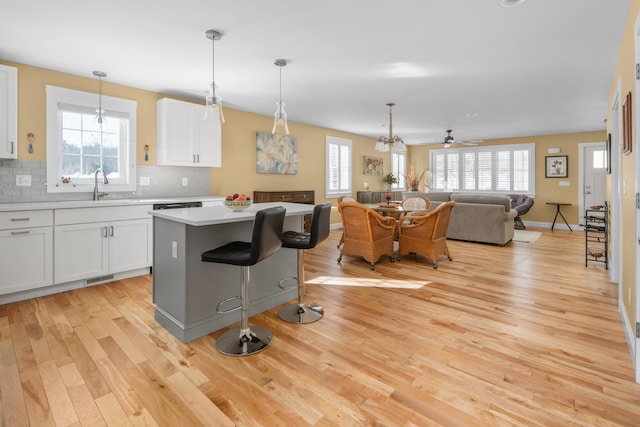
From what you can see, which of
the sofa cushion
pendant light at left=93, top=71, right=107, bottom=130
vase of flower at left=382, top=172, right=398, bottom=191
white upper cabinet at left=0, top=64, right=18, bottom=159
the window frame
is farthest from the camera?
vase of flower at left=382, top=172, right=398, bottom=191

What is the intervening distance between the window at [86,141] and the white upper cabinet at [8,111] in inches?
15.3

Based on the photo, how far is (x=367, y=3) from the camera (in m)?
2.54

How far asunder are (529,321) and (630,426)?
4.16 feet

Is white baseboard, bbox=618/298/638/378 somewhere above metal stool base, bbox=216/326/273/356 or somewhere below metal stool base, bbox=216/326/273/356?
above

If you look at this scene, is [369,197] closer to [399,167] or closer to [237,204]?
[399,167]

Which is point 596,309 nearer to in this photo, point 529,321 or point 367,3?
point 529,321

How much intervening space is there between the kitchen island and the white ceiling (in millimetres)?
1573

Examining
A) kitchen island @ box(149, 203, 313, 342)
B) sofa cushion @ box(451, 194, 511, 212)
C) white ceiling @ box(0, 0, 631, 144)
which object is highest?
white ceiling @ box(0, 0, 631, 144)

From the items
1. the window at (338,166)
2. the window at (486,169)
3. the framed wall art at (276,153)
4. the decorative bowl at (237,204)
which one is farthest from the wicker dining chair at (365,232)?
the window at (486,169)

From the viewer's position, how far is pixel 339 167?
27.1ft

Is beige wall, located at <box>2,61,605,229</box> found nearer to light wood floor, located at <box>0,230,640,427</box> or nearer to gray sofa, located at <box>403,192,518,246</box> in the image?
light wood floor, located at <box>0,230,640,427</box>

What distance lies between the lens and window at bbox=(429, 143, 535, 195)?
363 inches

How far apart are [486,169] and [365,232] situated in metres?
6.89

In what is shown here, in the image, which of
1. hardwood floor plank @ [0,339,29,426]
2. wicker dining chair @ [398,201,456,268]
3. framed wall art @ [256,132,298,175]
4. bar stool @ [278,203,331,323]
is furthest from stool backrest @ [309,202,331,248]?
framed wall art @ [256,132,298,175]
